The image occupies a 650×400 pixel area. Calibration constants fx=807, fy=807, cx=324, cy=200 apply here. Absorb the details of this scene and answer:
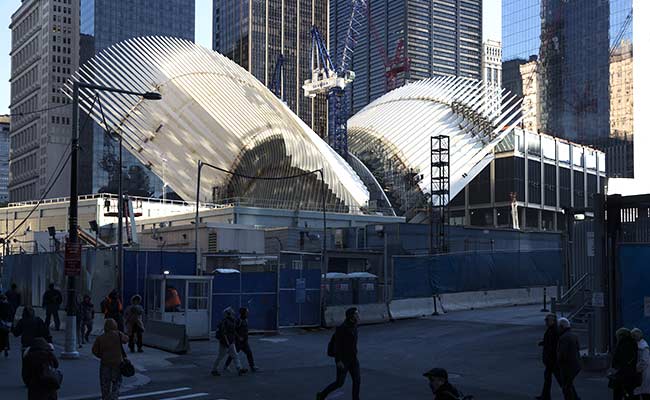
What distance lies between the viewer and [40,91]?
563 ft

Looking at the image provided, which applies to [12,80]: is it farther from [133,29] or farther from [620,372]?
[620,372]

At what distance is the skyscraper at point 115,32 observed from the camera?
151750 mm

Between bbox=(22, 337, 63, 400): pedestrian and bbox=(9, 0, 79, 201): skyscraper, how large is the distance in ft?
510

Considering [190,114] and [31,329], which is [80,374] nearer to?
[31,329]

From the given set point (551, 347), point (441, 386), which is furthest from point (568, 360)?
point (441, 386)

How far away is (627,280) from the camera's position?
1889 centimetres

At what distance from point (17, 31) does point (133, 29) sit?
97.6 feet

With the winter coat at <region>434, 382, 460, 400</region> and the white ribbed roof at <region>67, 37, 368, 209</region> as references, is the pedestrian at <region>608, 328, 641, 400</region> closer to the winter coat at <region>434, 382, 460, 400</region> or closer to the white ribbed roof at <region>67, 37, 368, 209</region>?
the winter coat at <region>434, 382, 460, 400</region>

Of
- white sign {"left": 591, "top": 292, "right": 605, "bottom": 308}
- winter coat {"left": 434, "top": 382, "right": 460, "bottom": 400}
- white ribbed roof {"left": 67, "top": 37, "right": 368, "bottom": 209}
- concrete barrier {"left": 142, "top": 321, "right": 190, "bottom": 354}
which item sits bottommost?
concrete barrier {"left": 142, "top": 321, "right": 190, "bottom": 354}

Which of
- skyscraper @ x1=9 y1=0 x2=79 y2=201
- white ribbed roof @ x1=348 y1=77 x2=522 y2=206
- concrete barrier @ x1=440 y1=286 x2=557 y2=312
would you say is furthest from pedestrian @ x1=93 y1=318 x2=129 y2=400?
skyscraper @ x1=9 y1=0 x2=79 y2=201

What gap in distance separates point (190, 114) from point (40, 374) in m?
54.0

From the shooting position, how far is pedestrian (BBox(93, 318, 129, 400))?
532 inches

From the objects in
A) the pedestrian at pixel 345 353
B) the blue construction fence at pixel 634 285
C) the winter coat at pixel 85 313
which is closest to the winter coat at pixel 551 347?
the pedestrian at pixel 345 353

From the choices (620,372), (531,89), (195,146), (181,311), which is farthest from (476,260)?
(531,89)
